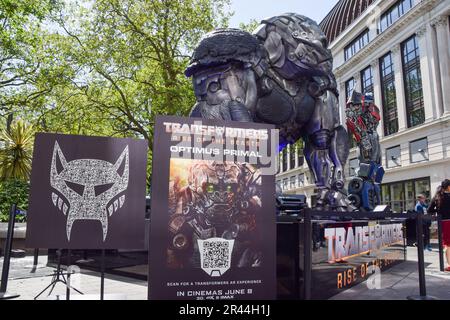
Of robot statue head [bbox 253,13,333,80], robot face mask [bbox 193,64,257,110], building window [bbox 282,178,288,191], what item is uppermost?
building window [bbox 282,178,288,191]

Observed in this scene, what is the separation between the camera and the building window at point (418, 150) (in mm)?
23250

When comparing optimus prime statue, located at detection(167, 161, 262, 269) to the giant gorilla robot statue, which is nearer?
optimus prime statue, located at detection(167, 161, 262, 269)

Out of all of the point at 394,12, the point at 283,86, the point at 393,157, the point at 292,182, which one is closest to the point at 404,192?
the point at 393,157

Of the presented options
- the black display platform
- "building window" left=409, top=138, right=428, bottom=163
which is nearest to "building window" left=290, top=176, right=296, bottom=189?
"building window" left=409, top=138, right=428, bottom=163

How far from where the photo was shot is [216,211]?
2.95 meters

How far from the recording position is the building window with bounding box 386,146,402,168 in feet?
84.6

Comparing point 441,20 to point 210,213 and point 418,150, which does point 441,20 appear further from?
point 210,213

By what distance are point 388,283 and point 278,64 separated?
3066 mm

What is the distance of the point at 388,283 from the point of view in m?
4.70

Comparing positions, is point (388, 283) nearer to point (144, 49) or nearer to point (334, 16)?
point (144, 49)

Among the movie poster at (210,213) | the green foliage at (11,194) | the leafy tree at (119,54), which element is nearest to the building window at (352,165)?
the leafy tree at (119,54)

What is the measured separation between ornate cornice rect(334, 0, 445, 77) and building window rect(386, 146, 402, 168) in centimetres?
783

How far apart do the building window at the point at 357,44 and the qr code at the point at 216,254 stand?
1204 inches

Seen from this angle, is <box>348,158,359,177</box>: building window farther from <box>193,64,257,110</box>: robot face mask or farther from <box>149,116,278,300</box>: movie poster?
<box>149,116,278,300</box>: movie poster
